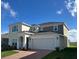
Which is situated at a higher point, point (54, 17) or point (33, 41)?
point (54, 17)

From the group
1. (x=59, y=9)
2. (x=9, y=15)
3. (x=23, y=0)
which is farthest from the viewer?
(x=9, y=15)

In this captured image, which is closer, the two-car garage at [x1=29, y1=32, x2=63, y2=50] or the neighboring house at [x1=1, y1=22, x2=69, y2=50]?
the two-car garage at [x1=29, y1=32, x2=63, y2=50]

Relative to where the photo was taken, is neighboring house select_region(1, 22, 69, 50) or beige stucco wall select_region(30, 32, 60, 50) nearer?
beige stucco wall select_region(30, 32, 60, 50)

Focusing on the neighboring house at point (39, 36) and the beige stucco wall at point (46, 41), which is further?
the neighboring house at point (39, 36)

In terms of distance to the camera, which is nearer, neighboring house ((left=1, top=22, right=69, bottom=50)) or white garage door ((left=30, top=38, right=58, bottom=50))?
white garage door ((left=30, top=38, right=58, bottom=50))

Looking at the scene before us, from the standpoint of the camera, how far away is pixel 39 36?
9.14m

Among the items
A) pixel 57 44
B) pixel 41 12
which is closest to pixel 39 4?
pixel 41 12

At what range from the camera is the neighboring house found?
8.24 metres

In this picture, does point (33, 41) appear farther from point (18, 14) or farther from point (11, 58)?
point (11, 58)

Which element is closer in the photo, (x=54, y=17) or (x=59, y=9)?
(x=59, y=9)

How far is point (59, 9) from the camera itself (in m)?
5.72

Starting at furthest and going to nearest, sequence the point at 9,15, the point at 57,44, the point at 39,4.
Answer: the point at 57,44
the point at 9,15
the point at 39,4

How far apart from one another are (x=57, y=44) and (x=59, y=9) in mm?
2842

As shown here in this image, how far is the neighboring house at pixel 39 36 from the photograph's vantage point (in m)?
8.24
